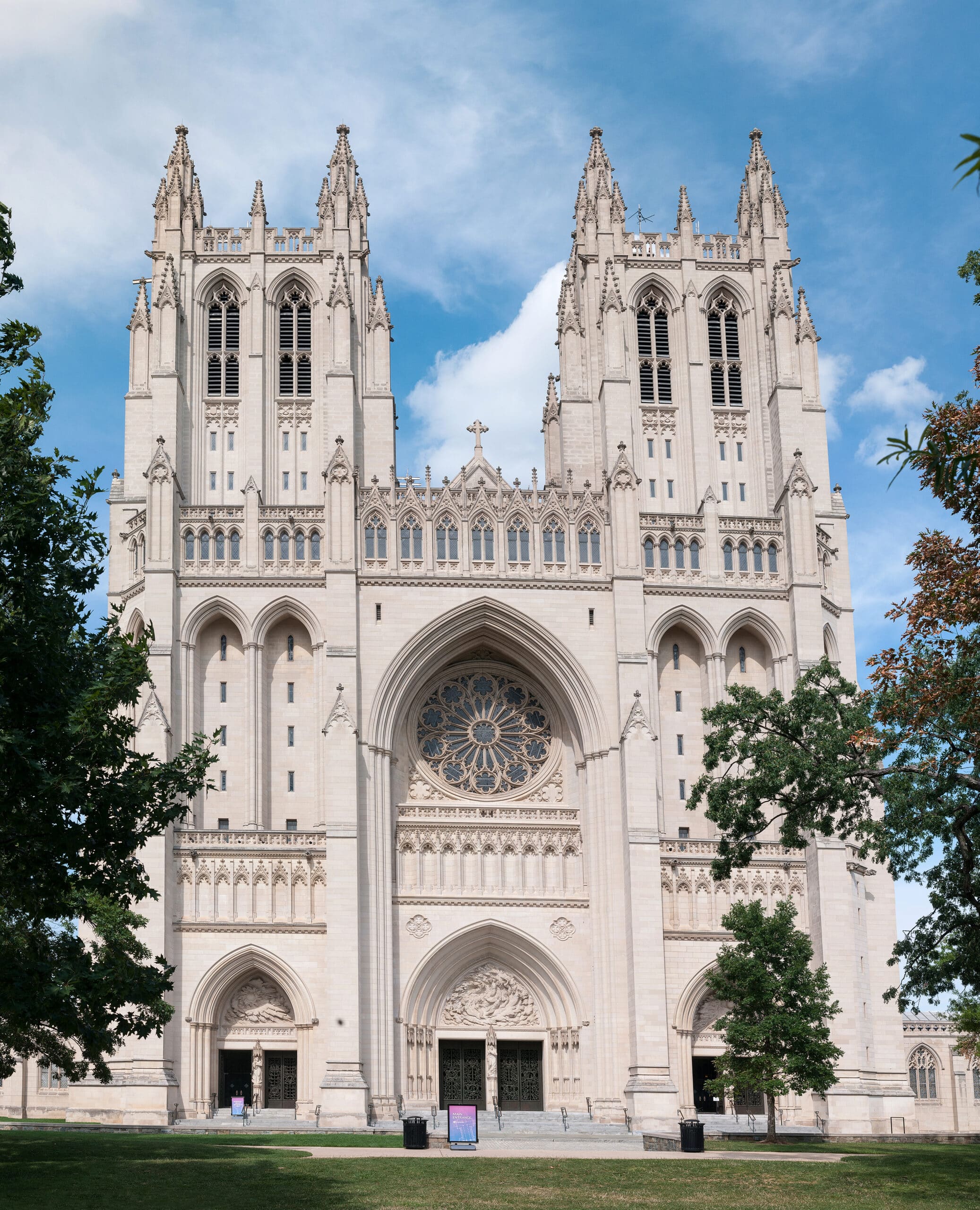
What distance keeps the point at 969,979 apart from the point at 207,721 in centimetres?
2743

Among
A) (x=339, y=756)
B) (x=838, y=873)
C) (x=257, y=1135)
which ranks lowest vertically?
(x=257, y=1135)

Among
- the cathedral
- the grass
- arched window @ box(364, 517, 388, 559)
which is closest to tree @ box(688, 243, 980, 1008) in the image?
the grass

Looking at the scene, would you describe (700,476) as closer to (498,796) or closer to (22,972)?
(498,796)

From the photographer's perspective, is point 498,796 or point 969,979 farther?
point 498,796

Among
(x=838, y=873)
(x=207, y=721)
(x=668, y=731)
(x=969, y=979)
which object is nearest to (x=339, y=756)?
(x=207, y=721)

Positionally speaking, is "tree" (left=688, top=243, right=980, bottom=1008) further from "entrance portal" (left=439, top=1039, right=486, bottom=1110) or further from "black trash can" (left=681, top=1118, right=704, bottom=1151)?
"entrance portal" (left=439, top=1039, right=486, bottom=1110)

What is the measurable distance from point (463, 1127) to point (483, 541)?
23.2 metres

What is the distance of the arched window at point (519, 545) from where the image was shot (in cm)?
5191

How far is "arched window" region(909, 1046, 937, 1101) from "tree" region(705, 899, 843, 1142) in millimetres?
37713

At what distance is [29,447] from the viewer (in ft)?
76.9

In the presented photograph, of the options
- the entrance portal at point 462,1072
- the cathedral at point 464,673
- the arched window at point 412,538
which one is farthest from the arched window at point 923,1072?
the arched window at point 412,538

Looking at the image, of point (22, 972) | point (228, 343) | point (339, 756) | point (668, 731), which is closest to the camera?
point (22, 972)

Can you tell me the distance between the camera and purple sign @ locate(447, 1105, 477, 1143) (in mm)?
32812

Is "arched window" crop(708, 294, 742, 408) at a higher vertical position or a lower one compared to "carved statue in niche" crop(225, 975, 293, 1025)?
higher
